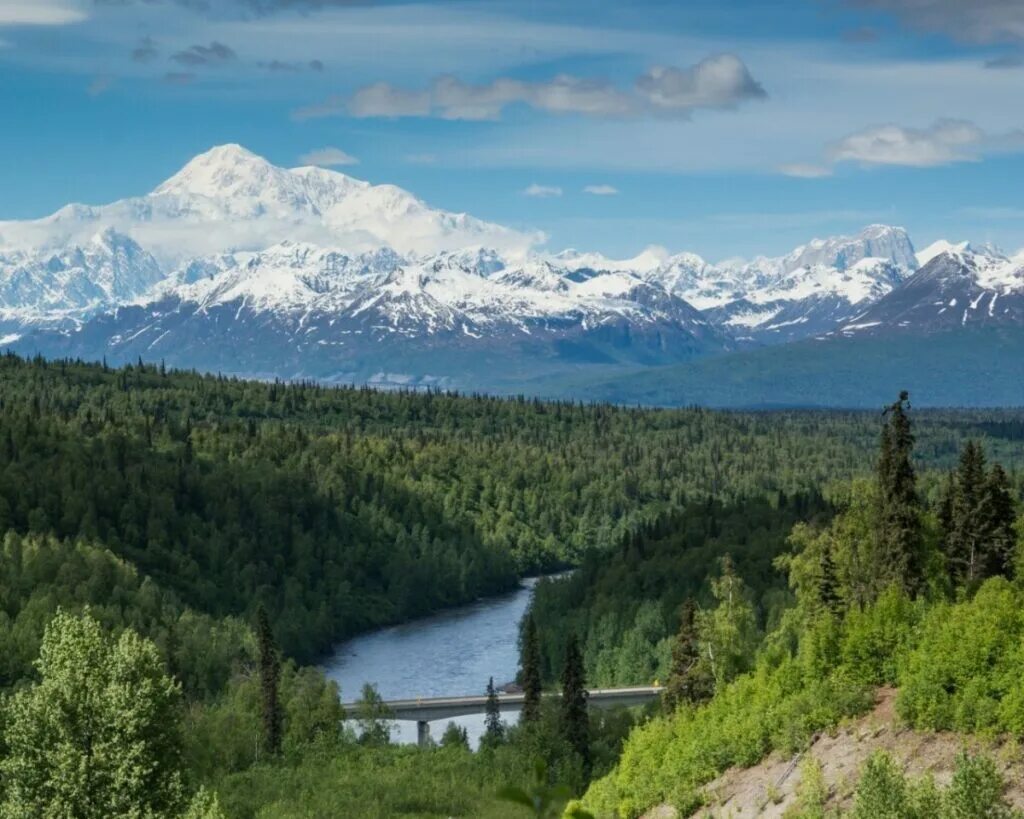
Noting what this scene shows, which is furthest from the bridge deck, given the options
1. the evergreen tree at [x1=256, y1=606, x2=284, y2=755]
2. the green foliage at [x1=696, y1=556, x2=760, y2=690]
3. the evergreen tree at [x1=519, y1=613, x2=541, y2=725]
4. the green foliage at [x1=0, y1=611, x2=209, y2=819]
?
the green foliage at [x1=0, y1=611, x2=209, y2=819]

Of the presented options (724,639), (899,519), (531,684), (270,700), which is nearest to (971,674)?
(899,519)

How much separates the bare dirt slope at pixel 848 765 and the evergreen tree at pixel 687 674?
18.2 metres

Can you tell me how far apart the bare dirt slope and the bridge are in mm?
71408

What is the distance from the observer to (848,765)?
3214 inches

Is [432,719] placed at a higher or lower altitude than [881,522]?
lower

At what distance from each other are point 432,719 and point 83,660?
108m

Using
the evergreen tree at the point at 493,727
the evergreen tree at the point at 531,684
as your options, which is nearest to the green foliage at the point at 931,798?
the evergreen tree at the point at 531,684

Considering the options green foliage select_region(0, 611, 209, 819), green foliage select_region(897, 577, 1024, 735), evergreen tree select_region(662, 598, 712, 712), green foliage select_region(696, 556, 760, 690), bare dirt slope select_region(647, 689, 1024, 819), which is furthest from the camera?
evergreen tree select_region(662, 598, 712, 712)

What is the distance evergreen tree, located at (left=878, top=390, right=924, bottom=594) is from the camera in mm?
99812

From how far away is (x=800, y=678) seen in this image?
93.2 meters

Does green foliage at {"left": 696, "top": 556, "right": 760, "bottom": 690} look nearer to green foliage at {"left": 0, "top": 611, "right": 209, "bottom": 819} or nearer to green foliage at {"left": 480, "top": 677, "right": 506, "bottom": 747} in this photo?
green foliage at {"left": 480, "top": 677, "right": 506, "bottom": 747}

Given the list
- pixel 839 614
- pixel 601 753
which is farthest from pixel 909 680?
pixel 601 753

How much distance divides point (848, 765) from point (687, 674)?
97.9 ft

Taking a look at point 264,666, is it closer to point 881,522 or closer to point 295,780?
point 295,780
